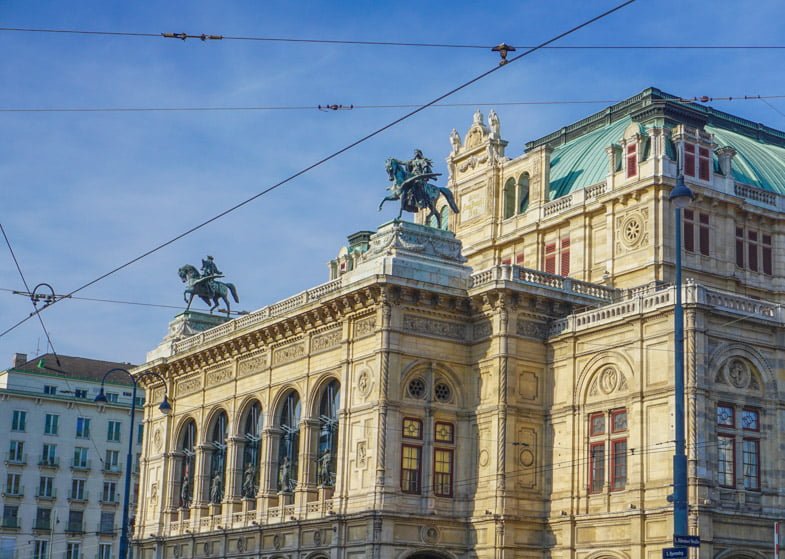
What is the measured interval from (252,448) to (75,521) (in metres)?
38.7

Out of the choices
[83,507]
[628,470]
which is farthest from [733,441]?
[83,507]

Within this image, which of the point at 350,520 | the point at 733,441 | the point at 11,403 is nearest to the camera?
the point at 733,441

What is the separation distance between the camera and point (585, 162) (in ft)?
213

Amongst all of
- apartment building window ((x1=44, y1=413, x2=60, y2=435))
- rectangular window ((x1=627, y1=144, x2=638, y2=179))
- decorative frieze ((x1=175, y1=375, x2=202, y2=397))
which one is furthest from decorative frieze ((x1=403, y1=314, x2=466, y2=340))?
apartment building window ((x1=44, y1=413, x2=60, y2=435))

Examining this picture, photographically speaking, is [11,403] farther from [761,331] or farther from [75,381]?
[761,331]

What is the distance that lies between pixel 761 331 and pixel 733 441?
4.55 m

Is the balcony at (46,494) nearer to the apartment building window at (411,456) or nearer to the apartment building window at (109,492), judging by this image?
the apartment building window at (109,492)

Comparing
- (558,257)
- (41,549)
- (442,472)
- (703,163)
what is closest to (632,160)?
(703,163)

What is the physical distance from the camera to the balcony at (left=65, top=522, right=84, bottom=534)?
314ft

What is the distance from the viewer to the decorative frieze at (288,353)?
5922 cm

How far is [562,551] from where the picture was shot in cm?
5112

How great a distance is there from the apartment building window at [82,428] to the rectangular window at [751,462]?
201 feet

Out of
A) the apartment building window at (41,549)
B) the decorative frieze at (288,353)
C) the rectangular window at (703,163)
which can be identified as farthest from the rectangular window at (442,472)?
the apartment building window at (41,549)

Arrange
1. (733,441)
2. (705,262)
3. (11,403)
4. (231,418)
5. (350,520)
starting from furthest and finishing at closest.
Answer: (11,403) → (231,418) → (705,262) → (350,520) → (733,441)
